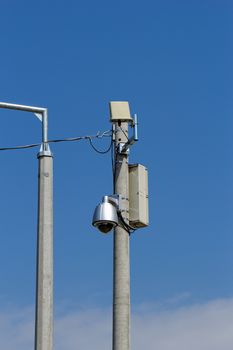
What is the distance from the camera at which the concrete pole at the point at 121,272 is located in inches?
558

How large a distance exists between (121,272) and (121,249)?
31cm

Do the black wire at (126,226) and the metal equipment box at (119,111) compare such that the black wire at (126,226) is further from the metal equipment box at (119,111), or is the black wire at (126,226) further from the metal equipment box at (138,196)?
the metal equipment box at (119,111)

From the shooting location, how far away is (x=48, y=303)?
13.7 m

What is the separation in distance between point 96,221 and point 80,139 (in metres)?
1.90

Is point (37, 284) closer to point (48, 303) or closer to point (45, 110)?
point (48, 303)

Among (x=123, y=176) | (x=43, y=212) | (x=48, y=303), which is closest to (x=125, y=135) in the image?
(x=123, y=176)

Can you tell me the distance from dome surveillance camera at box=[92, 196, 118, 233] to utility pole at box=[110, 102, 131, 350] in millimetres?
237

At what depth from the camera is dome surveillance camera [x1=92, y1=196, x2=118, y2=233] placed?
14266mm

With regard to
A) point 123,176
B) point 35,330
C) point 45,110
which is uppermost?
point 45,110

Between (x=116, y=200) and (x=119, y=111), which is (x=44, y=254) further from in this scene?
(x=119, y=111)

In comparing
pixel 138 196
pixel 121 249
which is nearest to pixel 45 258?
pixel 121 249

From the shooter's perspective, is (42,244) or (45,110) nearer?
(42,244)

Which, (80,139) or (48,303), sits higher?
(80,139)

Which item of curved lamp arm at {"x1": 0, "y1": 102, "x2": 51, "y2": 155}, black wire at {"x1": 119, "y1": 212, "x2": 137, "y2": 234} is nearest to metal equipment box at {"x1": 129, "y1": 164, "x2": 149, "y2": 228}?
black wire at {"x1": 119, "y1": 212, "x2": 137, "y2": 234}
